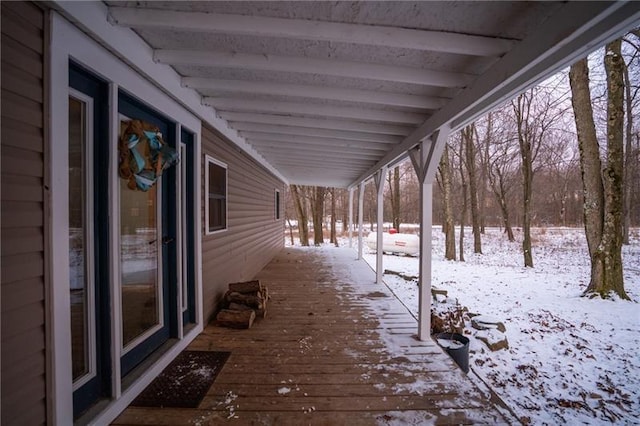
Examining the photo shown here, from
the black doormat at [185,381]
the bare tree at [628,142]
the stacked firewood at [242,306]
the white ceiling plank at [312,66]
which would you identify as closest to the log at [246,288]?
the stacked firewood at [242,306]

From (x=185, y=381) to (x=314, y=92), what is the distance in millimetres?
2555

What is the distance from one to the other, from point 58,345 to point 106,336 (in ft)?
1.48

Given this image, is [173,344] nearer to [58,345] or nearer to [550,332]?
[58,345]

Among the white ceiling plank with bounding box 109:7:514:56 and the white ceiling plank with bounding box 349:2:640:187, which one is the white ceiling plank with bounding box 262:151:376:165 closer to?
the white ceiling plank with bounding box 349:2:640:187

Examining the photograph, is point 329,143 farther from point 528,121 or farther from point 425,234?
point 528,121

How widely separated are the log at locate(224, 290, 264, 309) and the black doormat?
3.14 ft

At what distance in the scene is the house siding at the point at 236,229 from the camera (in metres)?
3.48

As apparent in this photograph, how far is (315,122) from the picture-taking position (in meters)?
3.62

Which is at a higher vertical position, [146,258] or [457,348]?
[146,258]

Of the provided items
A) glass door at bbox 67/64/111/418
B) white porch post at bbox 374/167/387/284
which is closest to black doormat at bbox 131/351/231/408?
glass door at bbox 67/64/111/418

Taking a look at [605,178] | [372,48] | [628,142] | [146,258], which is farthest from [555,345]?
[628,142]

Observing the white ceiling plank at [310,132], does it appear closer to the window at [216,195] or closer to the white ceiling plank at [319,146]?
the white ceiling plank at [319,146]

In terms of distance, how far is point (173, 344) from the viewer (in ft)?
8.70

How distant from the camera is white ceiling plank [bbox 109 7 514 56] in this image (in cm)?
171
